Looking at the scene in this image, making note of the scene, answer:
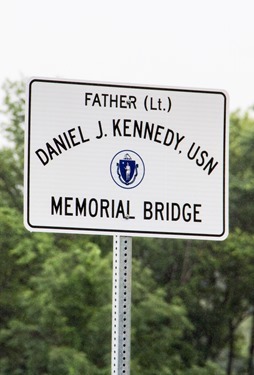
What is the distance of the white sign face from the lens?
3.17m

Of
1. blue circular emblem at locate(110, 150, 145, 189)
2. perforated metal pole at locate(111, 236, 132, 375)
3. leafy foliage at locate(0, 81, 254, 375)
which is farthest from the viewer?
leafy foliage at locate(0, 81, 254, 375)

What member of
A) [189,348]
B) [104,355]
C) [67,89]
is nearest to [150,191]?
[67,89]

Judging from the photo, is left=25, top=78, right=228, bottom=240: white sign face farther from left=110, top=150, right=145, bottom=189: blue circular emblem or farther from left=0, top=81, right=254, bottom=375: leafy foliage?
left=0, top=81, right=254, bottom=375: leafy foliage

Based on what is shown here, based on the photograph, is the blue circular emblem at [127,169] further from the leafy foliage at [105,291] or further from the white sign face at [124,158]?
the leafy foliage at [105,291]

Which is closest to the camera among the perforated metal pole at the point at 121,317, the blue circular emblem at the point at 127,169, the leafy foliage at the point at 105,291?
the perforated metal pole at the point at 121,317

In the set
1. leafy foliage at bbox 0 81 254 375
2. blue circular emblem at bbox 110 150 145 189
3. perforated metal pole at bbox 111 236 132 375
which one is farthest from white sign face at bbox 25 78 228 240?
leafy foliage at bbox 0 81 254 375

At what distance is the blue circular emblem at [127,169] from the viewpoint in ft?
10.4

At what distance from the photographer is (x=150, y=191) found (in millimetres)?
3211

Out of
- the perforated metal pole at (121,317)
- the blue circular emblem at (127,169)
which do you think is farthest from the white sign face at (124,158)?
the perforated metal pole at (121,317)

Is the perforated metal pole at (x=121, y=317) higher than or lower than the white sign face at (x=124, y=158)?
lower

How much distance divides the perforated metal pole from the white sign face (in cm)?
15

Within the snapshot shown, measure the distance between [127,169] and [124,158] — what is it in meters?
0.03

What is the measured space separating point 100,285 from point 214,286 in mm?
7343

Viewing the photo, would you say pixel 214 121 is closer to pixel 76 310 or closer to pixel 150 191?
pixel 150 191
